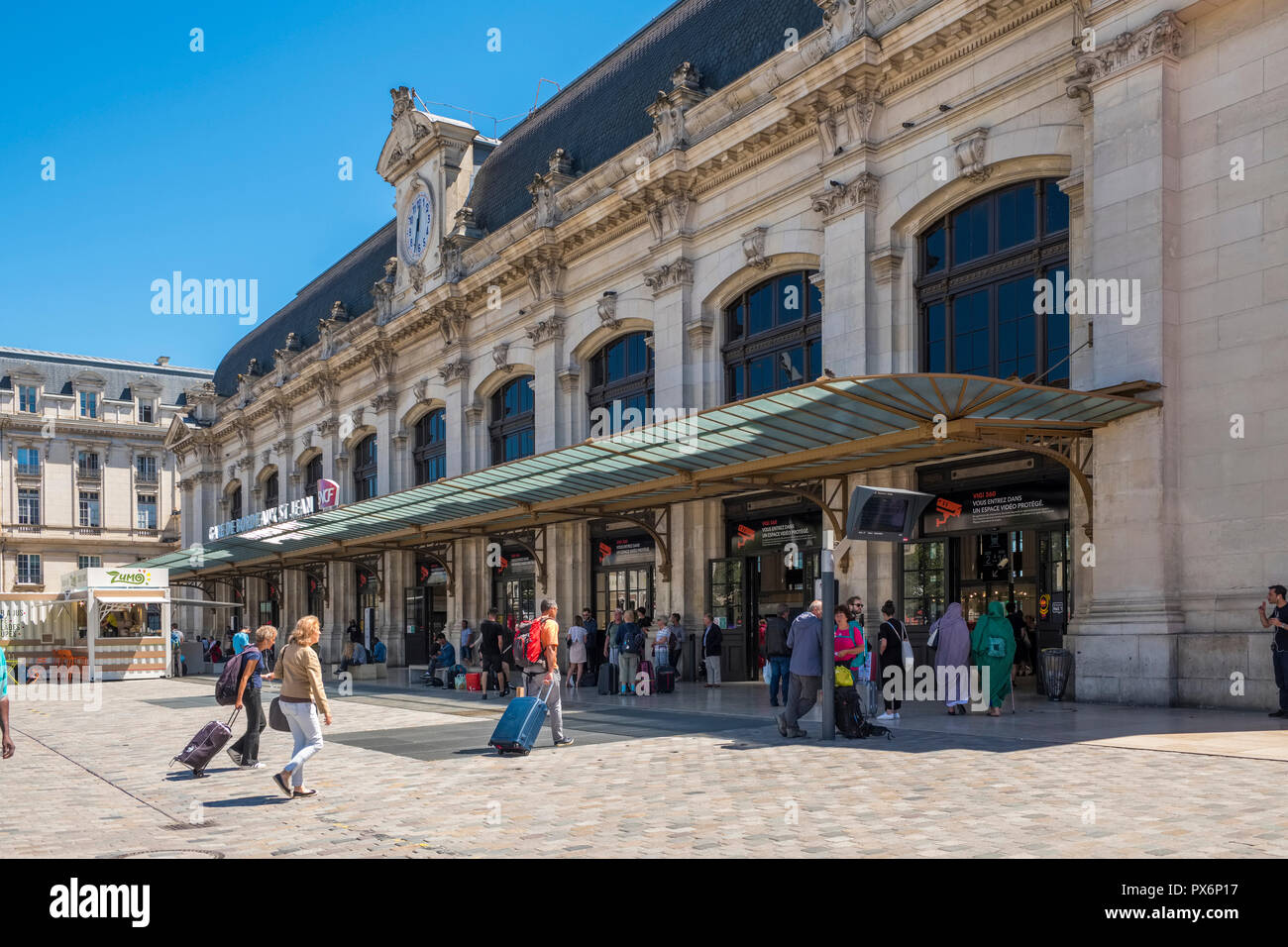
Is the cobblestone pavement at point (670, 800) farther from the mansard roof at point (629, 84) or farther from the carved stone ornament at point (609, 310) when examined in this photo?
the mansard roof at point (629, 84)

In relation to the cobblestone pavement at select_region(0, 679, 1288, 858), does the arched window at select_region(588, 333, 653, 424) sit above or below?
above

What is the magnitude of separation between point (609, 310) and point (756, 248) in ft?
20.0

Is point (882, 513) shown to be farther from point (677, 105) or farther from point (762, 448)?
point (677, 105)

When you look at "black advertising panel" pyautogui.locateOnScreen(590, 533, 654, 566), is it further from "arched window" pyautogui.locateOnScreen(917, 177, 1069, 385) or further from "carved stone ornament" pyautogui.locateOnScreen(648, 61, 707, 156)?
"arched window" pyautogui.locateOnScreen(917, 177, 1069, 385)

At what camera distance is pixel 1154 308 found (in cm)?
1808

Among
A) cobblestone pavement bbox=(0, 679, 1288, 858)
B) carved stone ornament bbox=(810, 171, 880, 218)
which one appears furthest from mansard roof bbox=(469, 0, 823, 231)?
cobblestone pavement bbox=(0, 679, 1288, 858)

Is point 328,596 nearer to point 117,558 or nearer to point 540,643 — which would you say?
point 540,643

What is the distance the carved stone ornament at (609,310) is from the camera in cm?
3188

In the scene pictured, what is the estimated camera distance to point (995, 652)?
1688 centimetres

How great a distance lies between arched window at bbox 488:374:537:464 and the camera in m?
36.8

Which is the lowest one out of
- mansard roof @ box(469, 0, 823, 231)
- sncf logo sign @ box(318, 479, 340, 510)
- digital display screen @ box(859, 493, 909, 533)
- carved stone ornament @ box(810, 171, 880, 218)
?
digital display screen @ box(859, 493, 909, 533)

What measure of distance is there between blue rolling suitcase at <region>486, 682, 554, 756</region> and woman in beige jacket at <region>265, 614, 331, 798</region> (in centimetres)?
318

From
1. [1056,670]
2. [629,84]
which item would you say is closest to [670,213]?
[629,84]

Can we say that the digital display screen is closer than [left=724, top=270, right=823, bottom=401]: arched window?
Yes
